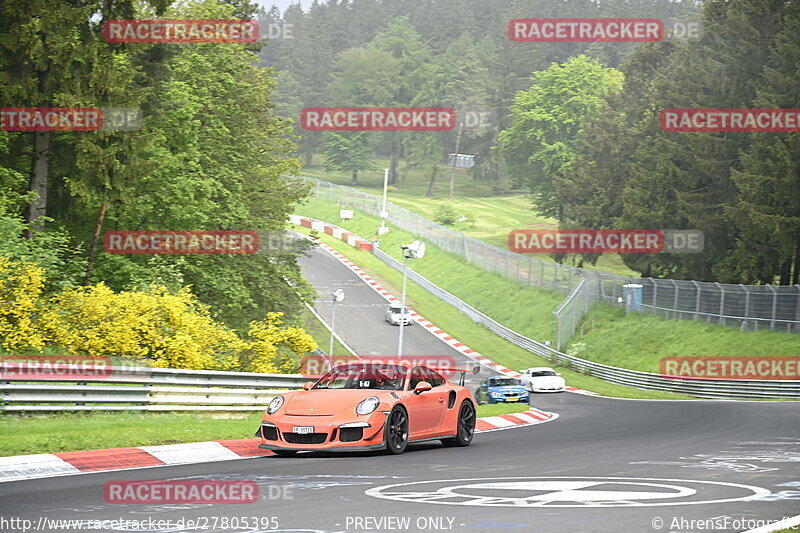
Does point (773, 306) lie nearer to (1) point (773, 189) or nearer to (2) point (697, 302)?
(2) point (697, 302)

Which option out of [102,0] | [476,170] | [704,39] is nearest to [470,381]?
[704,39]

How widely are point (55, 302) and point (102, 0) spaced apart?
35.5 ft

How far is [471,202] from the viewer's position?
138 meters

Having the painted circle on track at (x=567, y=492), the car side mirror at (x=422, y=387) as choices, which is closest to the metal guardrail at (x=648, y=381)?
the car side mirror at (x=422, y=387)

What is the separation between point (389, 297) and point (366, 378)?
189 feet

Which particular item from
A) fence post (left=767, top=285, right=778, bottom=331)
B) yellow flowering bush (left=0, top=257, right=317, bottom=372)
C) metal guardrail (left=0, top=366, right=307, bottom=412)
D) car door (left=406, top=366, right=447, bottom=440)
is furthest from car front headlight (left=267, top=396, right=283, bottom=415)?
fence post (left=767, top=285, right=778, bottom=331)

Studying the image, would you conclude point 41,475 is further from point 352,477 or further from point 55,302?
point 55,302

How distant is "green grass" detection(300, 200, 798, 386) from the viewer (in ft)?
159

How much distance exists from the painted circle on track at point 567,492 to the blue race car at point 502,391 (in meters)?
27.9

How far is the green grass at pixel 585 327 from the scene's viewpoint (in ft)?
159

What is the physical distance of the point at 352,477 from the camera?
11156mm

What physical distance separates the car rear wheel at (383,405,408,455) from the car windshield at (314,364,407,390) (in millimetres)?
441

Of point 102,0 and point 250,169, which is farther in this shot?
point 250,169

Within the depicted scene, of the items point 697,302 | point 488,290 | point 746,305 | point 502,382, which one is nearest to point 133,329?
point 502,382
